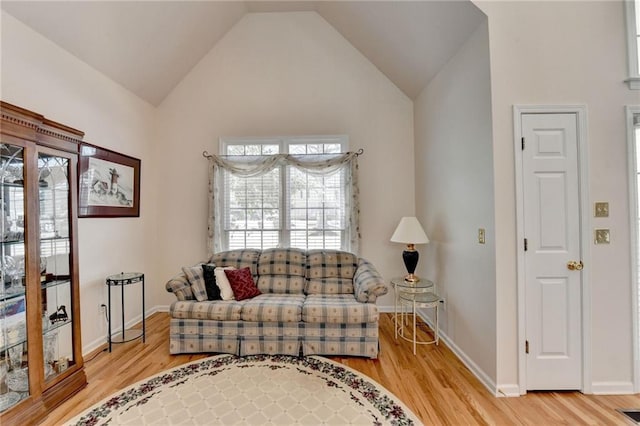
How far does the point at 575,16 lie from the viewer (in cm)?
225

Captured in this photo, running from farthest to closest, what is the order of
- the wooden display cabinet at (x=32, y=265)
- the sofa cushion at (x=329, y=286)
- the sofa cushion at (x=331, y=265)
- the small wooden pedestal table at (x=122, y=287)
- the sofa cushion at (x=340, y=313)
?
1. the sofa cushion at (x=331, y=265)
2. the sofa cushion at (x=329, y=286)
3. the small wooden pedestal table at (x=122, y=287)
4. the sofa cushion at (x=340, y=313)
5. the wooden display cabinet at (x=32, y=265)

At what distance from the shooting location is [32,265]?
6.38ft

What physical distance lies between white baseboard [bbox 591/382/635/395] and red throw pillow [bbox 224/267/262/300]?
10.0 feet

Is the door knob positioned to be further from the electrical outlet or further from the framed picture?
the framed picture

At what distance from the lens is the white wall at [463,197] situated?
7.64 ft

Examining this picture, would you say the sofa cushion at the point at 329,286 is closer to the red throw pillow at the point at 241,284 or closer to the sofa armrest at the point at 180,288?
the red throw pillow at the point at 241,284

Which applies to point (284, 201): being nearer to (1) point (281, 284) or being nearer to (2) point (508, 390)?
(1) point (281, 284)

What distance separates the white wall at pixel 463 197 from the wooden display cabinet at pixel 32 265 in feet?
10.7

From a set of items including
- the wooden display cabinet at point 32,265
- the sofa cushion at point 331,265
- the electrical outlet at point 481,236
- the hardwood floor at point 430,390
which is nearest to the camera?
the wooden display cabinet at point 32,265

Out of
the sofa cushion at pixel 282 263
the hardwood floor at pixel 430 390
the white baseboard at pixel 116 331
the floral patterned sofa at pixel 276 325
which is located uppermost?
the sofa cushion at pixel 282 263

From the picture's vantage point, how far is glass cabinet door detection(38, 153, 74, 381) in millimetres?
2125

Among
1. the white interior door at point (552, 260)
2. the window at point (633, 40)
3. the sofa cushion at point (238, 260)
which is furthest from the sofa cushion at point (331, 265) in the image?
the window at point (633, 40)

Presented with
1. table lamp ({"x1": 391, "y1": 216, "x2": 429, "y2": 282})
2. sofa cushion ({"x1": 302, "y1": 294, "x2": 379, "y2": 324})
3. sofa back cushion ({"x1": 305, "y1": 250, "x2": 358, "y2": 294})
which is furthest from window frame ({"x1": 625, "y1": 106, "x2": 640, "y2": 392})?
sofa back cushion ({"x1": 305, "y1": 250, "x2": 358, "y2": 294})

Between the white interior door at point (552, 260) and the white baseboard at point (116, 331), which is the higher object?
the white interior door at point (552, 260)
